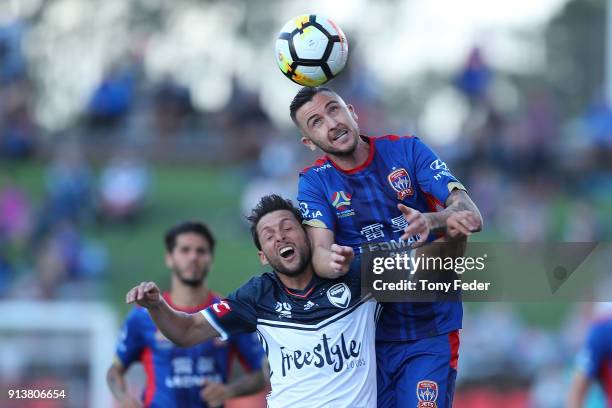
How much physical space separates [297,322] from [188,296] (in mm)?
1941

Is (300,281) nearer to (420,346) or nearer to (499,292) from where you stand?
(420,346)

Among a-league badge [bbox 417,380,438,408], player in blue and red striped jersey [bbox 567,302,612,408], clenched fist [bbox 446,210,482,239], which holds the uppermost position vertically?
clenched fist [bbox 446,210,482,239]

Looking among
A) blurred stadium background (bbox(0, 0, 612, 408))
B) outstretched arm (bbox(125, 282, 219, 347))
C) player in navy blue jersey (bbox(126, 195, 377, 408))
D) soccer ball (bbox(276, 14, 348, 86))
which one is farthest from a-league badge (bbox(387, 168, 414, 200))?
blurred stadium background (bbox(0, 0, 612, 408))

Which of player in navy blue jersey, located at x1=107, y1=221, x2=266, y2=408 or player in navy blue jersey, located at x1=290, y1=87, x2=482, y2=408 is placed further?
player in navy blue jersey, located at x1=107, y1=221, x2=266, y2=408

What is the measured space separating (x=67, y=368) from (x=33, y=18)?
16.3 m

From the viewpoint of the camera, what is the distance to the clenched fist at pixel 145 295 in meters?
6.17

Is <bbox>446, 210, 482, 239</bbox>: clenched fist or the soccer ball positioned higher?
the soccer ball

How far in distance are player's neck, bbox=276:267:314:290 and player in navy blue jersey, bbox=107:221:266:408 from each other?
1746 mm

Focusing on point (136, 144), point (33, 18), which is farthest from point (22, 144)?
point (33, 18)

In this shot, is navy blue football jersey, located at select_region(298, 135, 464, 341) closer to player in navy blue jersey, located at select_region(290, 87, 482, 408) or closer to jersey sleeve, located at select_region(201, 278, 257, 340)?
player in navy blue jersey, located at select_region(290, 87, 482, 408)

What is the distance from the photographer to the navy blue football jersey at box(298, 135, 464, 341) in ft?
21.7

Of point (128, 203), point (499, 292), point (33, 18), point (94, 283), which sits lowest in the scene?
point (499, 292)

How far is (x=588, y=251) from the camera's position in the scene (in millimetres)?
6730

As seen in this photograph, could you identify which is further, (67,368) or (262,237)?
(67,368)
